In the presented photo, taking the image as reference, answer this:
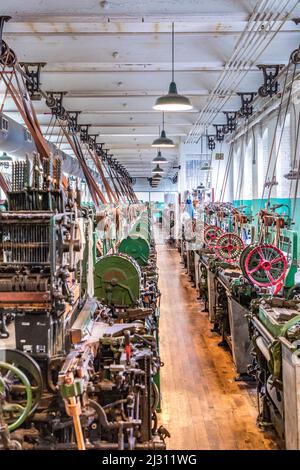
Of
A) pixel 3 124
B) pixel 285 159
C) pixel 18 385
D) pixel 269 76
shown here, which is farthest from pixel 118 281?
pixel 285 159

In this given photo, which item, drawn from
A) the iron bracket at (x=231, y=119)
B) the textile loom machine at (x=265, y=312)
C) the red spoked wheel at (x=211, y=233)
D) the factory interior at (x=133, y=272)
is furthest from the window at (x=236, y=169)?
the textile loom machine at (x=265, y=312)

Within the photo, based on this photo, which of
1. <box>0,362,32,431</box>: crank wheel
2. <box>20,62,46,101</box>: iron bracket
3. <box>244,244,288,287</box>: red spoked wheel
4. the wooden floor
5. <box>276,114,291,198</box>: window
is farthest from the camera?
<box>276,114,291,198</box>: window

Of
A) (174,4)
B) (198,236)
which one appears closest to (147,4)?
(174,4)

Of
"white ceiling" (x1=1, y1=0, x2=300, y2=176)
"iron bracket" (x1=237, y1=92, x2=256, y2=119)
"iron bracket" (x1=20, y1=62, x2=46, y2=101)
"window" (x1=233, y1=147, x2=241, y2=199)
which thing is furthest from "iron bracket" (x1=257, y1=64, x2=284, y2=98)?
"window" (x1=233, y1=147, x2=241, y2=199)

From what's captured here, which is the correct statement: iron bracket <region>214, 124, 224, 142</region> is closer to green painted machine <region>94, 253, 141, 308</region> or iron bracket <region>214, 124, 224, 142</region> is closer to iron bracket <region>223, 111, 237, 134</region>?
iron bracket <region>223, 111, 237, 134</region>

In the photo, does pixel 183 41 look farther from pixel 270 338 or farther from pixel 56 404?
pixel 56 404

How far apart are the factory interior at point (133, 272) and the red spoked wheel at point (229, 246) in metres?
0.02

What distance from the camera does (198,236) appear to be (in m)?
10.7

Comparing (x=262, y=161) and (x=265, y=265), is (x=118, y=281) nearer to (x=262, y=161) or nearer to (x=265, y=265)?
(x=265, y=265)

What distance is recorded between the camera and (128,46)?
19.9 ft

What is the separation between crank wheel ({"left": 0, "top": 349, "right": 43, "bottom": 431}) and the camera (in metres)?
2.66

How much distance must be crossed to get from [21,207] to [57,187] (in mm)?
250

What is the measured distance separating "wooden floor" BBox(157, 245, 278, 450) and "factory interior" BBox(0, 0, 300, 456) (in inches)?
0.8

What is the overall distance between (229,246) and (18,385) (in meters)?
4.79
